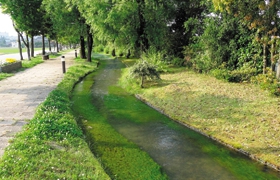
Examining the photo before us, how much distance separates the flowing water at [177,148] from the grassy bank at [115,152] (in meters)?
0.24

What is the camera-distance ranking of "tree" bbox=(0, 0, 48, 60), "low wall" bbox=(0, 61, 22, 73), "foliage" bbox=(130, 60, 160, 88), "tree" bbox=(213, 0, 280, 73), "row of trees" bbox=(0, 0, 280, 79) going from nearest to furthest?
"tree" bbox=(213, 0, 280, 73) → "row of trees" bbox=(0, 0, 280, 79) → "foliage" bbox=(130, 60, 160, 88) → "low wall" bbox=(0, 61, 22, 73) → "tree" bbox=(0, 0, 48, 60)

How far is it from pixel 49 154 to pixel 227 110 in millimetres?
6247

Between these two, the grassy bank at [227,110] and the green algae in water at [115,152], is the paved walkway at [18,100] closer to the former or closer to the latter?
the green algae in water at [115,152]

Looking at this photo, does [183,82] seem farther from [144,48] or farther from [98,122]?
[144,48]

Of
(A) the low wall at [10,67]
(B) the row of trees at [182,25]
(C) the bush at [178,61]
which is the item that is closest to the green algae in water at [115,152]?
(B) the row of trees at [182,25]

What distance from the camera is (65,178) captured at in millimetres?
4457

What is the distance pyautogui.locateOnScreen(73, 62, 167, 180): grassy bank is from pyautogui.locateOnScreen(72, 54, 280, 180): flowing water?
0.78 ft

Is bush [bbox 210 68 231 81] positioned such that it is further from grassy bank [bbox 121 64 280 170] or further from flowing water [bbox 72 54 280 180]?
flowing water [bbox 72 54 280 180]

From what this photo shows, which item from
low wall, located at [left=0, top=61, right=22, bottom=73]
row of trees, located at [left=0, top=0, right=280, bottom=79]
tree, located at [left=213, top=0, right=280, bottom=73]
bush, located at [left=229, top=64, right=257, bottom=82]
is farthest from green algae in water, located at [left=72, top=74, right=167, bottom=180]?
low wall, located at [left=0, top=61, right=22, bottom=73]

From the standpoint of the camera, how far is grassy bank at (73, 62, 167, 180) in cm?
551

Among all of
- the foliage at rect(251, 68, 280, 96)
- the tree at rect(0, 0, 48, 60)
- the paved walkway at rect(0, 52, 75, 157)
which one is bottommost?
the paved walkway at rect(0, 52, 75, 157)

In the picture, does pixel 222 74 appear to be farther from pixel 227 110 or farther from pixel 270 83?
pixel 227 110

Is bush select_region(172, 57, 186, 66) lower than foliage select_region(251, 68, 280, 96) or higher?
higher

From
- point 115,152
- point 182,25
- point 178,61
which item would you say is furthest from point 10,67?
point 115,152
